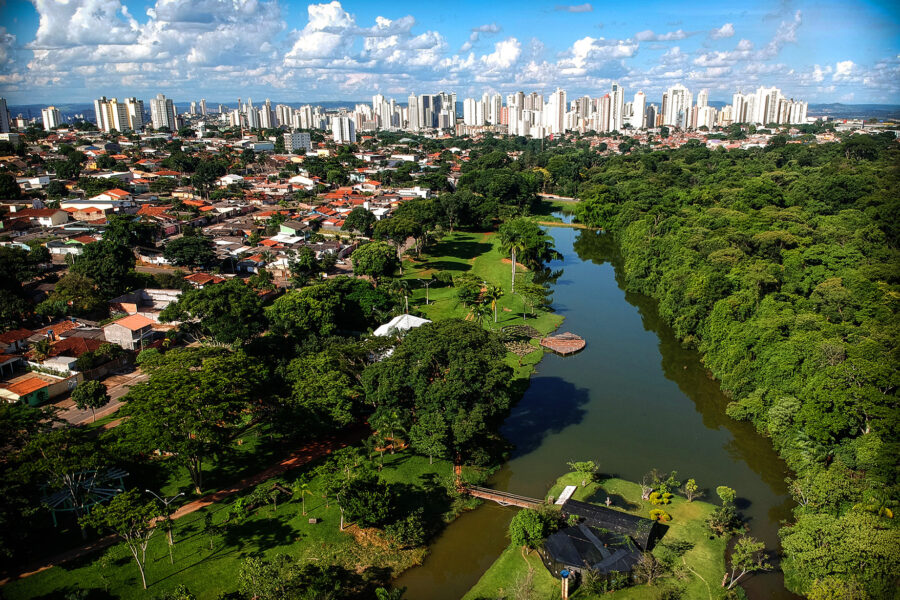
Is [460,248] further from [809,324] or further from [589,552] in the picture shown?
[589,552]

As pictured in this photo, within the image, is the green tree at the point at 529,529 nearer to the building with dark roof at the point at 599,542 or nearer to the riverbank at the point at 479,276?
the building with dark roof at the point at 599,542

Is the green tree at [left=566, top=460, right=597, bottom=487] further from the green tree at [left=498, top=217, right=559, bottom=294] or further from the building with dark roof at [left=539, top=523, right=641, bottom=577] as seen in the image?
the green tree at [left=498, top=217, right=559, bottom=294]

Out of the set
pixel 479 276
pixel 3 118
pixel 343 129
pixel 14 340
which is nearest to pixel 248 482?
pixel 14 340

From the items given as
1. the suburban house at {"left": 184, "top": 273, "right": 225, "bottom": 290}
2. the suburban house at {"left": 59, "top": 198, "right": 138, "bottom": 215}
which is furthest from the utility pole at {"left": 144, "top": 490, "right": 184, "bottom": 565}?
the suburban house at {"left": 59, "top": 198, "right": 138, "bottom": 215}

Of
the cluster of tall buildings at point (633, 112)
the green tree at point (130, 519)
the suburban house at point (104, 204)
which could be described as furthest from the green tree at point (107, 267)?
the cluster of tall buildings at point (633, 112)

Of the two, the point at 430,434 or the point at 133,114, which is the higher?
the point at 133,114
